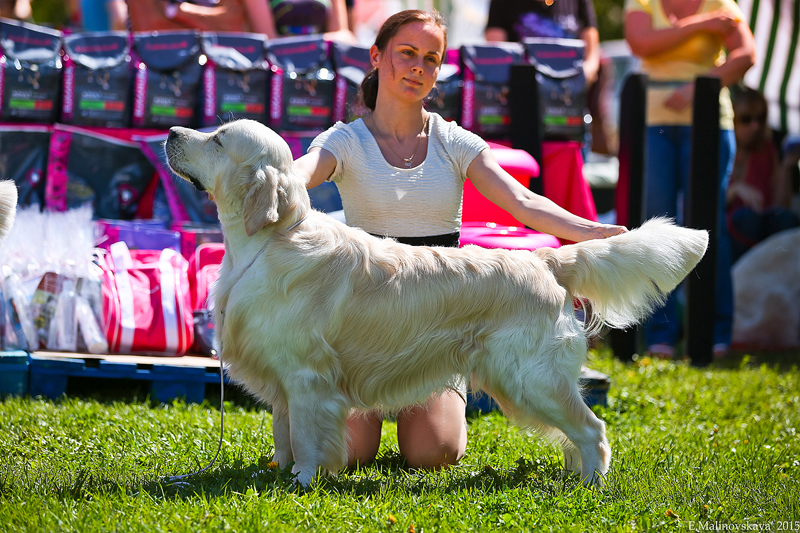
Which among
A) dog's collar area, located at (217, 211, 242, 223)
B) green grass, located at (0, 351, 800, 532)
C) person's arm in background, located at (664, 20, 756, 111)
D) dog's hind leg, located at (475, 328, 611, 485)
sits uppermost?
person's arm in background, located at (664, 20, 756, 111)

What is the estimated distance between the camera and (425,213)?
134 inches

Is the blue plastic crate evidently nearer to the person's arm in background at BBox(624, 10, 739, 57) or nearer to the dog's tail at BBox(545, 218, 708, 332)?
the dog's tail at BBox(545, 218, 708, 332)

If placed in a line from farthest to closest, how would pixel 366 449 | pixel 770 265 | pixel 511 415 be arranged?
pixel 770 265 → pixel 366 449 → pixel 511 415

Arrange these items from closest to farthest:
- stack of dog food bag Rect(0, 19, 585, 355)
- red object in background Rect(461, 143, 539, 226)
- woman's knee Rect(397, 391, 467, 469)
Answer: woman's knee Rect(397, 391, 467, 469) → red object in background Rect(461, 143, 539, 226) → stack of dog food bag Rect(0, 19, 585, 355)

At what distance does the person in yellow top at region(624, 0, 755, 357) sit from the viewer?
19.0 feet

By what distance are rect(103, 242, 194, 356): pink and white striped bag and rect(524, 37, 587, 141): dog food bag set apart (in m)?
2.94

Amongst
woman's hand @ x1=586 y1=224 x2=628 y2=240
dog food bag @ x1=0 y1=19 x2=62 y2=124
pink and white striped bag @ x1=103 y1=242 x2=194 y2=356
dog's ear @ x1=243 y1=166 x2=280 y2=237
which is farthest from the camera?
dog food bag @ x1=0 y1=19 x2=62 y2=124

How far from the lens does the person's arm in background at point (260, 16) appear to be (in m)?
5.90

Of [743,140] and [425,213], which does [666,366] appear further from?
[743,140]

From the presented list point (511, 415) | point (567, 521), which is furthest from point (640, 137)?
point (567, 521)

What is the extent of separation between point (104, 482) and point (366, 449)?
1.10 metres

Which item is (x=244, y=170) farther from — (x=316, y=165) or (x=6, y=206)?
(x=6, y=206)

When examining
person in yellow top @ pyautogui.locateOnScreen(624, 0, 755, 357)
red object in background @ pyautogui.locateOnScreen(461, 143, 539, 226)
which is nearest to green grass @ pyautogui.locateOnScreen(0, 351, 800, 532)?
red object in background @ pyautogui.locateOnScreen(461, 143, 539, 226)

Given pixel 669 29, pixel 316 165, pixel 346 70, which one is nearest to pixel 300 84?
pixel 346 70
